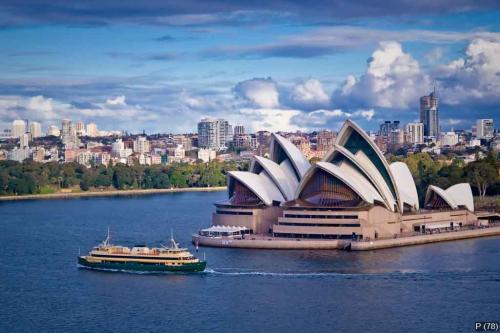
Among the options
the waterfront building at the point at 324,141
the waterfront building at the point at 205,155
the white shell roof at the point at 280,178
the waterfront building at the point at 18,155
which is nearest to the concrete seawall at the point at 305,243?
the white shell roof at the point at 280,178

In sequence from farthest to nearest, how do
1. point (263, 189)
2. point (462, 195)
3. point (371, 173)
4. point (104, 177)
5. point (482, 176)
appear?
1. point (104, 177)
2. point (482, 176)
3. point (462, 195)
4. point (263, 189)
5. point (371, 173)

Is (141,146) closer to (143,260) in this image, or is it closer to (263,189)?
(263,189)

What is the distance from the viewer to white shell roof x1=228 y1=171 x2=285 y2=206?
44.3 m

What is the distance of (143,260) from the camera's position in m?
35.3

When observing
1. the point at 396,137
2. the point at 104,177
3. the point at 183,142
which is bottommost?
the point at 104,177

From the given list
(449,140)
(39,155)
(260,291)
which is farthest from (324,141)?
(260,291)

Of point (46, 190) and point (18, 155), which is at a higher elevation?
point (18, 155)

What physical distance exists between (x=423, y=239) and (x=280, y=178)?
6451mm

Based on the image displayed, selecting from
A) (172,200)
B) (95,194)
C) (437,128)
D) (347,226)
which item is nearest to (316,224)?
(347,226)

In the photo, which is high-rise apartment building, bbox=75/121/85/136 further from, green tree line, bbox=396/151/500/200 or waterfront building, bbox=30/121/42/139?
green tree line, bbox=396/151/500/200

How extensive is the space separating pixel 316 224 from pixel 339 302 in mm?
11767

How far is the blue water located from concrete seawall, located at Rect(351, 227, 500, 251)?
1.87 feet

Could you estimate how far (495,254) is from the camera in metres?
38.9

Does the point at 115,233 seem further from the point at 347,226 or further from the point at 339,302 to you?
the point at 339,302
